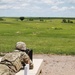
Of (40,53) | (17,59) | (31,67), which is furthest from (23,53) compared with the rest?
(40,53)

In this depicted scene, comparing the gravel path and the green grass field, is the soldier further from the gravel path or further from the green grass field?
the green grass field

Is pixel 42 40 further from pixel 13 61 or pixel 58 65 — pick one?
pixel 13 61

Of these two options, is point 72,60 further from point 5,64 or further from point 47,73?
point 5,64

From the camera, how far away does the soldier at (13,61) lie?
23.6ft

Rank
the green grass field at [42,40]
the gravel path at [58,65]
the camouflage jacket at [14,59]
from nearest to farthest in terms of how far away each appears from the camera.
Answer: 1. the camouflage jacket at [14,59]
2. the gravel path at [58,65]
3. the green grass field at [42,40]

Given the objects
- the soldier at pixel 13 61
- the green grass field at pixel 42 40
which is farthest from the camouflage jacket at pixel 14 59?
the green grass field at pixel 42 40

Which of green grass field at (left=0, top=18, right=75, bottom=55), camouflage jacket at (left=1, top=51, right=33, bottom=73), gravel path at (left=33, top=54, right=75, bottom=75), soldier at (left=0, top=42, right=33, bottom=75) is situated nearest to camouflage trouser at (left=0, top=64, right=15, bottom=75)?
soldier at (left=0, top=42, right=33, bottom=75)

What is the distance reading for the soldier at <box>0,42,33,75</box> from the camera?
720 centimetres

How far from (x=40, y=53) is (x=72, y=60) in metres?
2.46

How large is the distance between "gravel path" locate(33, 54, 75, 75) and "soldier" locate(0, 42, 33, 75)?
291 centimetres

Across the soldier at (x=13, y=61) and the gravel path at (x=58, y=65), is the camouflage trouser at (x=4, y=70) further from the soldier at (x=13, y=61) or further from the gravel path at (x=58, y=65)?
the gravel path at (x=58, y=65)

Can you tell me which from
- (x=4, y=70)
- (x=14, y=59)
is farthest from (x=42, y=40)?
(x=4, y=70)

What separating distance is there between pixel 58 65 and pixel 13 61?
16.9 ft

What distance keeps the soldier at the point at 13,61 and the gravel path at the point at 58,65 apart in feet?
9.56
